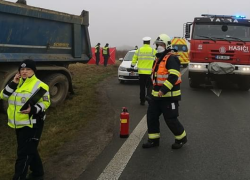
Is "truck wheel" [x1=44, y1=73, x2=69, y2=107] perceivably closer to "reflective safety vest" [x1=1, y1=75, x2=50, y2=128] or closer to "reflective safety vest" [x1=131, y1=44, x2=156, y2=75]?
"reflective safety vest" [x1=131, y1=44, x2=156, y2=75]

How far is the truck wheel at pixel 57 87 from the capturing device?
24.5 ft

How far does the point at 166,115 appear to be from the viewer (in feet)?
15.2

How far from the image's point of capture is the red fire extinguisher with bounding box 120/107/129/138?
5047 mm

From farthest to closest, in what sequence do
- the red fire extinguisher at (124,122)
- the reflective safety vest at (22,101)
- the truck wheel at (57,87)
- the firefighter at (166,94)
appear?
1. the truck wheel at (57,87)
2. the red fire extinguisher at (124,122)
3. the firefighter at (166,94)
4. the reflective safety vest at (22,101)

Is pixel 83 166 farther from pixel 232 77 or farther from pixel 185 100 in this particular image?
pixel 232 77

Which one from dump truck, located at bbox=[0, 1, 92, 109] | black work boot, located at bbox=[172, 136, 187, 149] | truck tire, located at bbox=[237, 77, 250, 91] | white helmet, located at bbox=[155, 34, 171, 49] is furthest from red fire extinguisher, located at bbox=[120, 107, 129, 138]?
truck tire, located at bbox=[237, 77, 250, 91]

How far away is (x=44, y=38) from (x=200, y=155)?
461 cm

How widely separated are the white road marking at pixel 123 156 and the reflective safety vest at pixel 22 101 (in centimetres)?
112

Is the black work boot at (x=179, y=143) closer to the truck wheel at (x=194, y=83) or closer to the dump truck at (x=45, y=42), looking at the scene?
the dump truck at (x=45, y=42)

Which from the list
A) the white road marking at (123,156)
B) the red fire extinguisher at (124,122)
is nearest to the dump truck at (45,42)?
the red fire extinguisher at (124,122)

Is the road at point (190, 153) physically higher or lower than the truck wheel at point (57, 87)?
lower

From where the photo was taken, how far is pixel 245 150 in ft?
15.2

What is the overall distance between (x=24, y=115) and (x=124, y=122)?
2147 mm

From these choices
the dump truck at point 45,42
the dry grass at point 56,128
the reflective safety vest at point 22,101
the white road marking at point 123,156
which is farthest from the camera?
the dump truck at point 45,42
